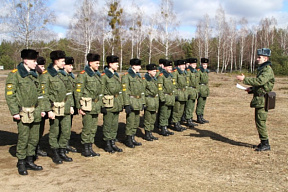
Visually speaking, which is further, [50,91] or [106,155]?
[106,155]

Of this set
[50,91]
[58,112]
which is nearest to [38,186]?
[58,112]

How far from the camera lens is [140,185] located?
175 inches

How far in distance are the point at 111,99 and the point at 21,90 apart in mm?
1909

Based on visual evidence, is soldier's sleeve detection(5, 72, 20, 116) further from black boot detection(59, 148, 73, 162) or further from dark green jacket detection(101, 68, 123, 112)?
dark green jacket detection(101, 68, 123, 112)

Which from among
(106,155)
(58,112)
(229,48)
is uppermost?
(229,48)

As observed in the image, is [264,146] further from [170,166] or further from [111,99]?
[111,99]

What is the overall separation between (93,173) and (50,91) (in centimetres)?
177

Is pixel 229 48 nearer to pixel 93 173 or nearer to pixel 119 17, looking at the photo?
pixel 119 17

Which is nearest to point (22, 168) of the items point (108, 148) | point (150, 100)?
point (108, 148)

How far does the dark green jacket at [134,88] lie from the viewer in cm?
663

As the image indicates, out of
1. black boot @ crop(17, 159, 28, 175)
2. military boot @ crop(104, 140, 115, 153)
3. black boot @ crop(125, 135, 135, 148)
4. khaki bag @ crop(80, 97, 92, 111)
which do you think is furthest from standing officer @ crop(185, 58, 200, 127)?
black boot @ crop(17, 159, 28, 175)

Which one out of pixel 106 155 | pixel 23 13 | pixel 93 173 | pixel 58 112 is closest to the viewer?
pixel 93 173

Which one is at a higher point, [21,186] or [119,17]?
[119,17]

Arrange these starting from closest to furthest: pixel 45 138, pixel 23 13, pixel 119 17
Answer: pixel 45 138 < pixel 23 13 < pixel 119 17
